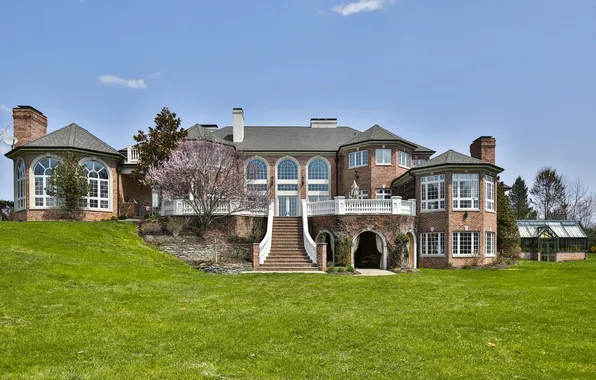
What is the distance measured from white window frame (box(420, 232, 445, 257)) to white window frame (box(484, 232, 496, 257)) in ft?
9.34

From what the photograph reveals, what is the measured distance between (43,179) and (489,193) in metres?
29.4

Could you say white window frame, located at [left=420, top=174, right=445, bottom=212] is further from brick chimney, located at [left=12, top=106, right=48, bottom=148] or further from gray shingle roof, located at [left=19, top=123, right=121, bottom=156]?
brick chimney, located at [left=12, top=106, right=48, bottom=148]

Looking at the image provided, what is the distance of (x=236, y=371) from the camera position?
19.4 ft

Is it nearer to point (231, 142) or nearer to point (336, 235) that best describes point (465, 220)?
point (336, 235)

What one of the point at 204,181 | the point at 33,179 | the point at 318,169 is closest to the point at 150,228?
the point at 204,181

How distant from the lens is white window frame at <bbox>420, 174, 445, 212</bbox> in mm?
24766

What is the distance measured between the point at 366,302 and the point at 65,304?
26.4 feet

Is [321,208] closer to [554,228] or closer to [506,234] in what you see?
[506,234]

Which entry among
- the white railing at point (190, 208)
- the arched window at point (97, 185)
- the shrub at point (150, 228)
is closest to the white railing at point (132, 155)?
the arched window at point (97, 185)

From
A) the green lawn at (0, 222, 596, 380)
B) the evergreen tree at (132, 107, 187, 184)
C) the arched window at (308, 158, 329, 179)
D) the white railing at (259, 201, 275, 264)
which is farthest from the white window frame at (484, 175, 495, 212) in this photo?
the evergreen tree at (132, 107, 187, 184)

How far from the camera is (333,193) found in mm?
32031

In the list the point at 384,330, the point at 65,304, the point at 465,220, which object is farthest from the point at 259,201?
the point at 384,330

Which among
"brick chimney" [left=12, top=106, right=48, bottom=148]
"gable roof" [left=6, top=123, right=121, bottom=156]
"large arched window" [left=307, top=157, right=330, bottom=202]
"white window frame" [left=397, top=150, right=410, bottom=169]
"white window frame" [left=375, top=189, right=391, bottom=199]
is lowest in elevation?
"white window frame" [left=375, top=189, right=391, bottom=199]

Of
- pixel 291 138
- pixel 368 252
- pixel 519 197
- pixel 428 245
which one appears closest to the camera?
pixel 428 245
